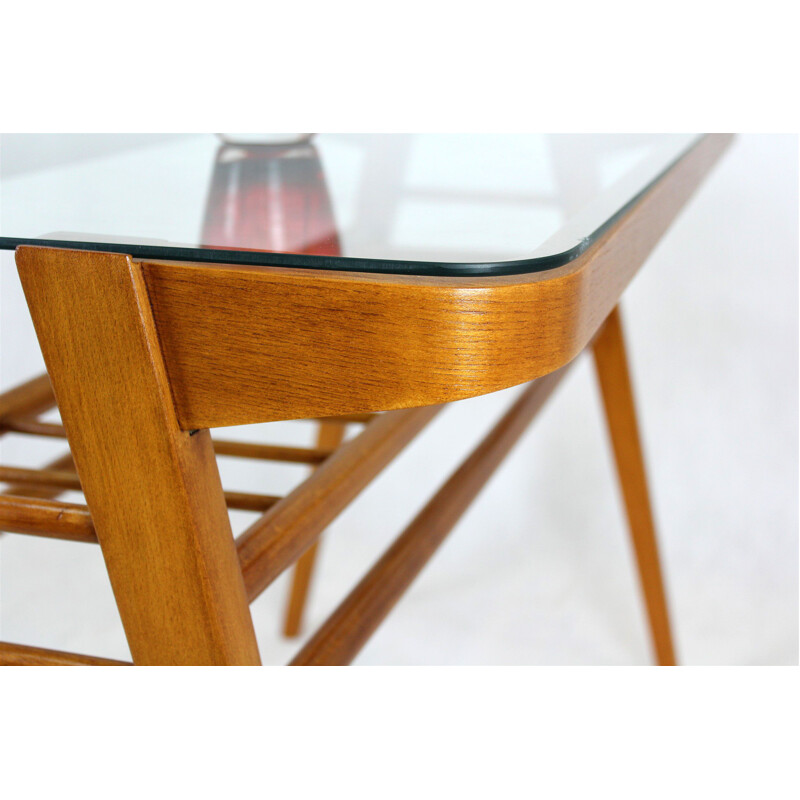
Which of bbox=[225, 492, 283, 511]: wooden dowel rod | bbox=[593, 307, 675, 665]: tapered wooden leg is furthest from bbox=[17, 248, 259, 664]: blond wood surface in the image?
bbox=[593, 307, 675, 665]: tapered wooden leg

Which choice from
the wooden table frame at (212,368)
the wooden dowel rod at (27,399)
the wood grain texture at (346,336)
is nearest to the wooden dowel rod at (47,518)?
the wooden table frame at (212,368)

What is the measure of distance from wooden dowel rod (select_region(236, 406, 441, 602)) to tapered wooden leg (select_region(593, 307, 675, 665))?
0.36 m

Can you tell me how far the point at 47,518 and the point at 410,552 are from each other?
0.97 ft

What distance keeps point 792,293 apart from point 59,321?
4.11 ft

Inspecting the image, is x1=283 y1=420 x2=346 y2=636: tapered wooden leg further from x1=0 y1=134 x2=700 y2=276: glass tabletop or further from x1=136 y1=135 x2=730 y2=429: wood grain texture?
x1=136 y1=135 x2=730 y2=429: wood grain texture

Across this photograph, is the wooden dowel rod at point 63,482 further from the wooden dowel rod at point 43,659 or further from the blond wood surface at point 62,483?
the wooden dowel rod at point 43,659

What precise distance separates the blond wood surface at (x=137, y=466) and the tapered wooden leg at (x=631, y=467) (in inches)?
26.1

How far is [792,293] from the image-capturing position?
1.44m

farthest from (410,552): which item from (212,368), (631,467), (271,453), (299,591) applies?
(299,591)

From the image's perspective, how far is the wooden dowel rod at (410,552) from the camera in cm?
62

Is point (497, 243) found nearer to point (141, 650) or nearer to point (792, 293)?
point (141, 650)

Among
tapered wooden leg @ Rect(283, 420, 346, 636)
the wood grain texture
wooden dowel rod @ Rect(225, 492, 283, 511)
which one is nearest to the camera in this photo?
the wood grain texture

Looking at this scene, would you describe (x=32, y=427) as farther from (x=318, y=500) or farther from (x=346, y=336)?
(x=346, y=336)

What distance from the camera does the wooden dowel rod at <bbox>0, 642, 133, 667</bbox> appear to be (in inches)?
19.6
